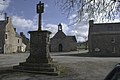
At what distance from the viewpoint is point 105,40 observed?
62.9m

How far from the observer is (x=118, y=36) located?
2474 inches

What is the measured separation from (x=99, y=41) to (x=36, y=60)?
153ft

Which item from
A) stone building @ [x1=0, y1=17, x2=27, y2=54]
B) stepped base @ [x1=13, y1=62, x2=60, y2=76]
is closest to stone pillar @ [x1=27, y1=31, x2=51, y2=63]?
stepped base @ [x1=13, y1=62, x2=60, y2=76]

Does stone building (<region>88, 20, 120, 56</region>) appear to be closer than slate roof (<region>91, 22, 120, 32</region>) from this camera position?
Yes

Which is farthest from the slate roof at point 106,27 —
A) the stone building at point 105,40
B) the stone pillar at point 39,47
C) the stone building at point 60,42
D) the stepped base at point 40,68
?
the stepped base at point 40,68

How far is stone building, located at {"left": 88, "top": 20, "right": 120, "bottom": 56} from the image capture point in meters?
61.4

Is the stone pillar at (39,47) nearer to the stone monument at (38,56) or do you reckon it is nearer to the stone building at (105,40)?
the stone monument at (38,56)

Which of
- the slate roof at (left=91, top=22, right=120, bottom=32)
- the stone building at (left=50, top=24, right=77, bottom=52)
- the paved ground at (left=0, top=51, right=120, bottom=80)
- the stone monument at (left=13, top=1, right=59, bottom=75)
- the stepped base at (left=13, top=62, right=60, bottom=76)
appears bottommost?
the paved ground at (left=0, top=51, right=120, bottom=80)

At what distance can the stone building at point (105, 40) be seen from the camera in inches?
2419

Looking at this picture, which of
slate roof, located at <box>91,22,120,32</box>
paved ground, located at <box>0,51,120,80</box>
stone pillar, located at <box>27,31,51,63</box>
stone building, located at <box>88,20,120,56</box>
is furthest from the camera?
slate roof, located at <box>91,22,120,32</box>

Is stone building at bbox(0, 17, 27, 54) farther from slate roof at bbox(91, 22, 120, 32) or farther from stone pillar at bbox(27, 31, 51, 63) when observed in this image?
stone pillar at bbox(27, 31, 51, 63)

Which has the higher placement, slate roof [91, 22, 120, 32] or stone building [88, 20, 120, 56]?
slate roof [91, 22, 120, 32]

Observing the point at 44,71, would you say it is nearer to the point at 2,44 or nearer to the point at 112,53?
the point at 112,53

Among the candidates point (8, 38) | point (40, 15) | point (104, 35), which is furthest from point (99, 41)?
point (40, 15)
